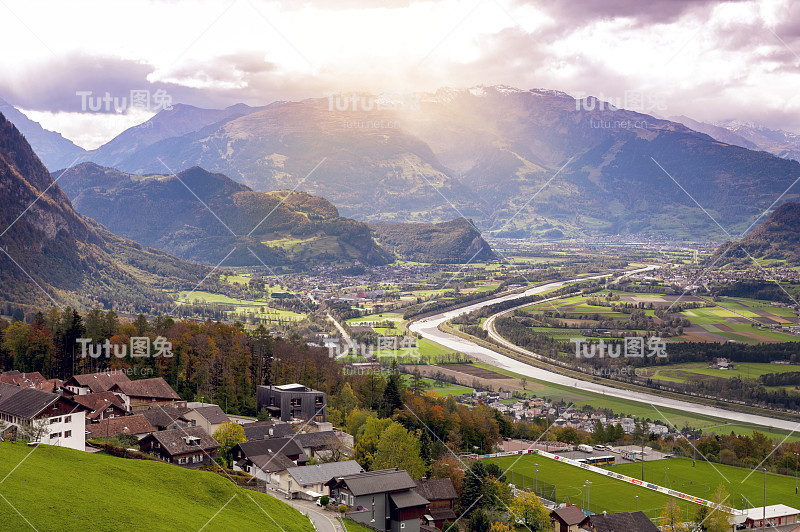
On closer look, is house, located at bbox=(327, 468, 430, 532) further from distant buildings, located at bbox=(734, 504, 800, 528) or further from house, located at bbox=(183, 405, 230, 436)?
distant buildings, located at bbox=(734, 504, 800, 528)

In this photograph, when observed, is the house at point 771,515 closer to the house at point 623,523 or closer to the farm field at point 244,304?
the house at point 623,523

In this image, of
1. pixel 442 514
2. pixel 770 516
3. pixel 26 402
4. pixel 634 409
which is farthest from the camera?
pixel 634 409

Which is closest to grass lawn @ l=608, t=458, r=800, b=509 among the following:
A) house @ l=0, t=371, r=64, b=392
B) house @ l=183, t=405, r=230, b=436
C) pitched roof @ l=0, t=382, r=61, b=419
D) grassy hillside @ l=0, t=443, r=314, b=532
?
house @ l=183, t=405, r=230, b=436

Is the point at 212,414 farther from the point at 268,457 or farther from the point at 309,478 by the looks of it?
the point at 309,478

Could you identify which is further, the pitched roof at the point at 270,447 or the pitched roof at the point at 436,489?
the pitched roof at the point at 270,447

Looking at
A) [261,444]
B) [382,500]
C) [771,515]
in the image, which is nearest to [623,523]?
[771,515]

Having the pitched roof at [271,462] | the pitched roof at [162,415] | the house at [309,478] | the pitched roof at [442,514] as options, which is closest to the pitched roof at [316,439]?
the pitched roof at [271,462]
